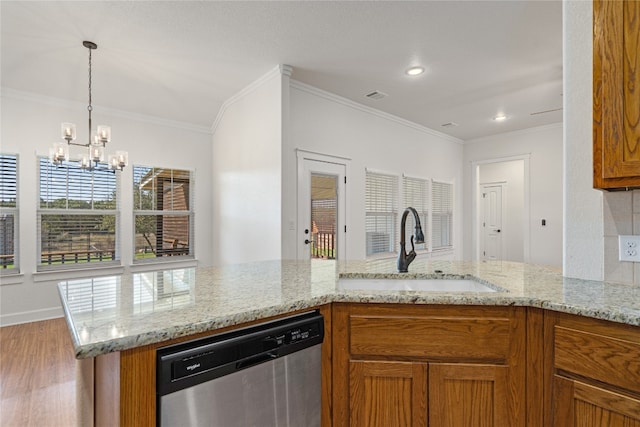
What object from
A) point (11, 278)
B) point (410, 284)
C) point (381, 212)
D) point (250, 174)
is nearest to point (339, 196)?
point (381, 212)

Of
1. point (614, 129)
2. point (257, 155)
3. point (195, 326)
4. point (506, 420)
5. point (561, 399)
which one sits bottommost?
point (506, 420)

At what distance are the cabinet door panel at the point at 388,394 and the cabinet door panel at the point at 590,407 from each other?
44 cm

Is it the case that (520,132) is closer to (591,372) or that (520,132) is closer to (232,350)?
(591,372)

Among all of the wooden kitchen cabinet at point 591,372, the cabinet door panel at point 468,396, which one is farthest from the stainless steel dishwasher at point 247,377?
the wooden kitchen cabinet at point 591,372

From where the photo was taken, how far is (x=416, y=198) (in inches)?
221

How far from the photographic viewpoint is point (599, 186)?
4.31 ft

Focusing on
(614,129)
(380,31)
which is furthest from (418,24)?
(614,129)

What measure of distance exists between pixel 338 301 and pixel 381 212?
3808 millimetres

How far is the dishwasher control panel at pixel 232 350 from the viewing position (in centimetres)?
90

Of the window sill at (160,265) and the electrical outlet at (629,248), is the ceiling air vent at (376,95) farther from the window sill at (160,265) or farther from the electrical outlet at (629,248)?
the window sill at (160,265)

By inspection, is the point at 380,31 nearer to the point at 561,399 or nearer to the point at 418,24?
the point at 418,24

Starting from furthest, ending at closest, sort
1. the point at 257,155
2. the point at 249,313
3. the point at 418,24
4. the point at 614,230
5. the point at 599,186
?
the point at 257,155 < the point at 418,24 < the point at 614,230 < the point at 599,186 < the point at 249,313

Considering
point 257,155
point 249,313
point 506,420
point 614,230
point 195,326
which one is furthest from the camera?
point 257,155

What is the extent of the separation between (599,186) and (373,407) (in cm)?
125
